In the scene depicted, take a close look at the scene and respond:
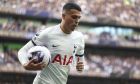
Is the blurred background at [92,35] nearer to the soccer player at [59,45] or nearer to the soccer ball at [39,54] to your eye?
the soccer player at [59,45]

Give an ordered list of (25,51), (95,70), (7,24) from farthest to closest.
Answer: (95,70), (7,24), (25,51)

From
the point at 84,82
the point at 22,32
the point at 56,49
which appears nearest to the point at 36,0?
the point at 22,32

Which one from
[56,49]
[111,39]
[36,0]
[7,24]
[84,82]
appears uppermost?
[56,49]

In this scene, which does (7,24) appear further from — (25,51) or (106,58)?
(25,51)

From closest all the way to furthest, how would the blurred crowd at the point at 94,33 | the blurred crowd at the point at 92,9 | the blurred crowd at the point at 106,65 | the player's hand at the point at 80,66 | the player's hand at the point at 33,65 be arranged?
the player's hand at the point at 33,65 → the player's hand at the point at 80,66 → the blurred crowd at the point at 92,9 → the blurred crowd at the point at 106,65 → the blurred crowd at the point at 94,33

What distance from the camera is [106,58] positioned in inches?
1000

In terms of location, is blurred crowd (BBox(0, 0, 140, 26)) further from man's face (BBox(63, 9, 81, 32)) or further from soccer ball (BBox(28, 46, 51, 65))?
soccer ball (BBox(28, 46, 51, 65))

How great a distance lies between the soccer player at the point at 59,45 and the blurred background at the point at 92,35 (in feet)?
54.8

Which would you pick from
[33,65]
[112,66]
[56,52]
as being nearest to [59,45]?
[56,52]

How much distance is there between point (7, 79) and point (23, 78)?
107 cm

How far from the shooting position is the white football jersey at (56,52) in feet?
17.3

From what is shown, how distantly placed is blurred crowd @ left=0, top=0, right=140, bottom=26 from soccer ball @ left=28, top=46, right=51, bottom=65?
17.2 meters

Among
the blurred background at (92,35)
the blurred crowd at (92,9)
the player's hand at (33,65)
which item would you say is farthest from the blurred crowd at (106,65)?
the player's hand at (33,65)

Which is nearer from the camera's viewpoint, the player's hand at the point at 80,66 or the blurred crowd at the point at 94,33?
the player's hand at the point at 80,66
